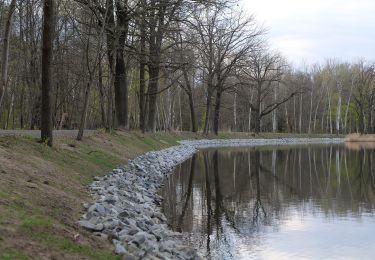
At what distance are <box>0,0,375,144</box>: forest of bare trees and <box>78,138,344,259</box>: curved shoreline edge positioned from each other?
9.73 feet

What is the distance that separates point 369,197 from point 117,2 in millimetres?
13187

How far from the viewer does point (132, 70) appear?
4069cm

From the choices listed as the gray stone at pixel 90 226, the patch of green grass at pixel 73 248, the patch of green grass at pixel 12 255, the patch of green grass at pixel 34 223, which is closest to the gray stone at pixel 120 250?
the patch of green grass at pixel 73 248

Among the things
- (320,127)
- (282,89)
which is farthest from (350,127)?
(282,89)

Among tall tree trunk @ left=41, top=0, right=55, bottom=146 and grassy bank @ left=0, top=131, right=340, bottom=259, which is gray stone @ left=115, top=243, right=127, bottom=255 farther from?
tall tree trunk @ left=41, top=0, right=55, bottom=146

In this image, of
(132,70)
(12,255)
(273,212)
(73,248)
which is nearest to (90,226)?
(73,248)

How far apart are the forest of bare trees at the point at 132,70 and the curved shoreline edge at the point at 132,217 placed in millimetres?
2967

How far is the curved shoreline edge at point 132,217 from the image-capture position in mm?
7488

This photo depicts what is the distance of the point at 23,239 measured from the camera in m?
6.16

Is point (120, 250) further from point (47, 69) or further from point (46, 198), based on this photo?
point (47, 69)

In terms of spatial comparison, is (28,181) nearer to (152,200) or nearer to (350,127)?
(152,200)

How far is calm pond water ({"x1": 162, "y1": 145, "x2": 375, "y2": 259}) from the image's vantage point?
10.1 m

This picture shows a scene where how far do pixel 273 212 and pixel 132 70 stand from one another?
93.7 feet

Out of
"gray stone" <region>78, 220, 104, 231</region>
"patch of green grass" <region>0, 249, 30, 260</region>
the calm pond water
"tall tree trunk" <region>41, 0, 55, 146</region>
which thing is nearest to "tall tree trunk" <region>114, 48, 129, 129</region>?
the calm pond water
